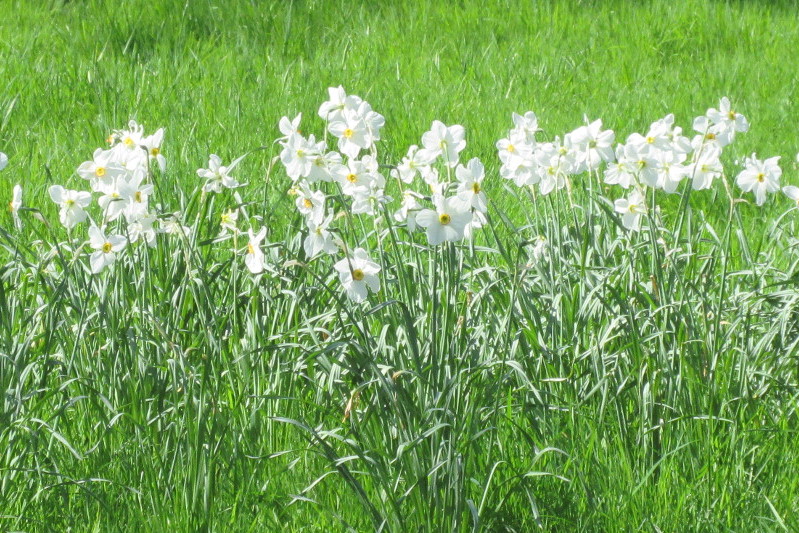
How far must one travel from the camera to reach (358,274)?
1.87 meters

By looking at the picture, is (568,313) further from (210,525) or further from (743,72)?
(743,72)

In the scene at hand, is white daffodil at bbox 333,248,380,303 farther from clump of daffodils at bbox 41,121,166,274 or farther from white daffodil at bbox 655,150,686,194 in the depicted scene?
Answer: white daffodil at bbox 655,150,686,194

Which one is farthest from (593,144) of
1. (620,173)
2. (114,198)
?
(114,198)

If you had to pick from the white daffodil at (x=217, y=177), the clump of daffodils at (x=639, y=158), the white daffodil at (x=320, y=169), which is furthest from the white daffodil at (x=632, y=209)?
the white daffodil at (x=217, y=177)

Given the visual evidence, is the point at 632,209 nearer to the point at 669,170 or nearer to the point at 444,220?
the point at 669,170

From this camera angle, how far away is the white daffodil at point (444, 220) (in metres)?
1.74

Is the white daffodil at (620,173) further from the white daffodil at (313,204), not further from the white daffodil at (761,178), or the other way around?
the white daffodil at (313,204)

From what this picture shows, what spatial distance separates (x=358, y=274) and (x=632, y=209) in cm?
93

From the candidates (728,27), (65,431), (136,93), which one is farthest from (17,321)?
(728,27)

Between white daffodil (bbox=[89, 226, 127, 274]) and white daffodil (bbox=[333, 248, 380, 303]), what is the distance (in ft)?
1.81

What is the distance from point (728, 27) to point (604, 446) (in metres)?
4.66

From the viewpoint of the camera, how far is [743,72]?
5527mm

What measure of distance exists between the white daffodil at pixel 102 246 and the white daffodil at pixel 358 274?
55 centimetres

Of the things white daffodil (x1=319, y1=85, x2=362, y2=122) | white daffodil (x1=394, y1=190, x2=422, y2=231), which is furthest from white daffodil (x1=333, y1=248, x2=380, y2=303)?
white daffodil (x1=319, y1=85, x2=362, y2=122)
